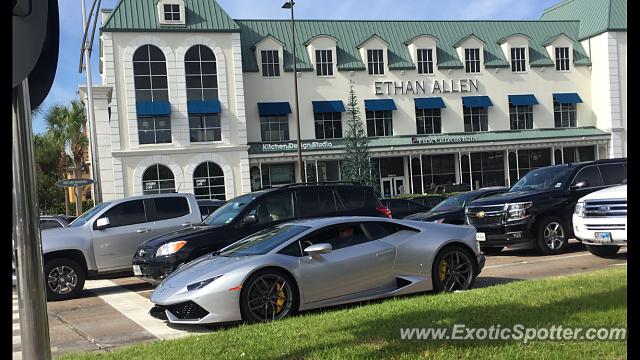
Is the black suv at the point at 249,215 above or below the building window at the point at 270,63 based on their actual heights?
below

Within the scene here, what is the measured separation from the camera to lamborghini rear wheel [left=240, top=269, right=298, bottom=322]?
24.4 feet

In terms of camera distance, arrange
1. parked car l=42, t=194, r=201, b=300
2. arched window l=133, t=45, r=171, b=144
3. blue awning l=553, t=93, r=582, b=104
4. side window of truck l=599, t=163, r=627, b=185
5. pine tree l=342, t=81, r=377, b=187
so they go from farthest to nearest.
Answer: blue awning l=553, t=93, r=582, b=104
pine tree l=342, t=81, r=377, b=187
arched window l=133, t=45, r=171, b=144
side window of truck l=599, t=163, r=627, b=185
parked car l=42, t=194, r=201, b=300

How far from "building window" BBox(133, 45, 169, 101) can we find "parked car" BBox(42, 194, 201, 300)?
28.0 meters

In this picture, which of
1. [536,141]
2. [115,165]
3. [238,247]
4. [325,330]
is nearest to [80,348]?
[238,247]

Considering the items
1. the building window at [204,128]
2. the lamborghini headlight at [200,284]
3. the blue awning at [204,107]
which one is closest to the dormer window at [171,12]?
the blue awning at [204,107]

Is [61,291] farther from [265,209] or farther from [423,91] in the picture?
[423,91]

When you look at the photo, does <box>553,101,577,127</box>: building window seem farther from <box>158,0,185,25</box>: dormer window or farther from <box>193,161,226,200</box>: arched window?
<box>158,0,185,25</box>: dormer window

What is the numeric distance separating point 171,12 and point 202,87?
5323 mm

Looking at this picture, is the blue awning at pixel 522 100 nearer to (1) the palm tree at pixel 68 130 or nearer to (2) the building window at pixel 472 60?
(2) the building window at pixel 472 60

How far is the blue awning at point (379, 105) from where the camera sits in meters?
45.0

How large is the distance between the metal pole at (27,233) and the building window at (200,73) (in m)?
37.9

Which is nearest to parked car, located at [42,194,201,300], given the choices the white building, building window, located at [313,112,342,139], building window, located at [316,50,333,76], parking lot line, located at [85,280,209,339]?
parking lot line, located at [85,280,209,339]

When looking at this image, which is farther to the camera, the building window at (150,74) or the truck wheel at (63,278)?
the building window at (150,74)

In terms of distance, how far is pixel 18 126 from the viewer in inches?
141
